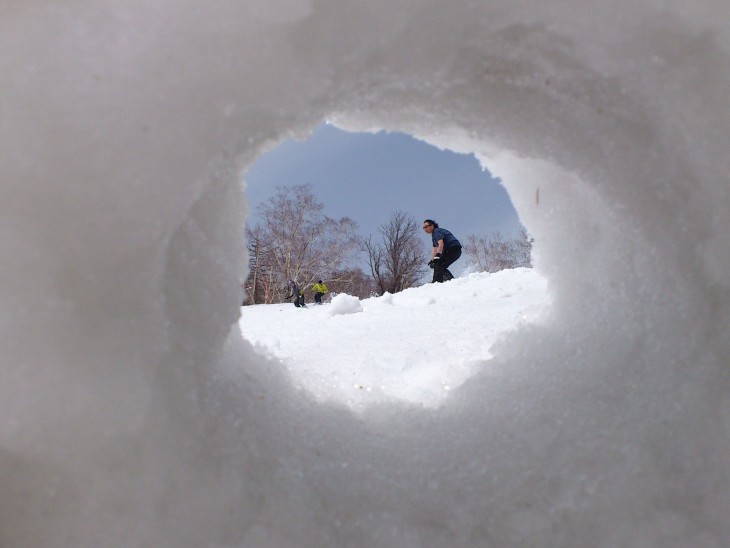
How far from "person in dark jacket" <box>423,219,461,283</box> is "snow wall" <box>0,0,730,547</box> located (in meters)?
4.73

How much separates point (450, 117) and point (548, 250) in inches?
23.6

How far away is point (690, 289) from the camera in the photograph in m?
0.97

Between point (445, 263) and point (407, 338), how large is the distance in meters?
3.44

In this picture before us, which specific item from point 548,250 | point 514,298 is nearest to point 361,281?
point 514,298

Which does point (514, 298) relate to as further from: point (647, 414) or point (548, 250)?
point (647, 414)

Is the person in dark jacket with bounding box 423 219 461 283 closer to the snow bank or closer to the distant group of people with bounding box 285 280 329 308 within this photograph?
the snow bank

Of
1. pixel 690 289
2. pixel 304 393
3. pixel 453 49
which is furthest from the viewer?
pixel 304 393

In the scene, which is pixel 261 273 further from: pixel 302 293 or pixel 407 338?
pixel 407 338

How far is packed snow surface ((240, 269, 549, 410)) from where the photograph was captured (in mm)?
1476

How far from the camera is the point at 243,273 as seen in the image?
41.4 inches

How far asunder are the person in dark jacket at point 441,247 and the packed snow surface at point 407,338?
90 cm

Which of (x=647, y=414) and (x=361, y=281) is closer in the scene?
(x=647, y=414)

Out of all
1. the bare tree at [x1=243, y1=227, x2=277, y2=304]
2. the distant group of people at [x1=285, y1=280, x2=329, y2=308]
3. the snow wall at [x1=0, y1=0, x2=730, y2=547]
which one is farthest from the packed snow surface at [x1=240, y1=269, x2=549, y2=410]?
the bare tree at [x1=243, y1=227, x2=277, y2=304]

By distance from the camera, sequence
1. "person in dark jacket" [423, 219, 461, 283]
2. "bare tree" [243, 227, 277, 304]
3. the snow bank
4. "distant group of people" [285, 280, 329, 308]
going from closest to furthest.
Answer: the snow bank → "person in dark jacket" [423, 219, 461, 283] → "distant group of people" [285, 280, 329, 308] → "bare tree" [243, 227, 277, 304]
